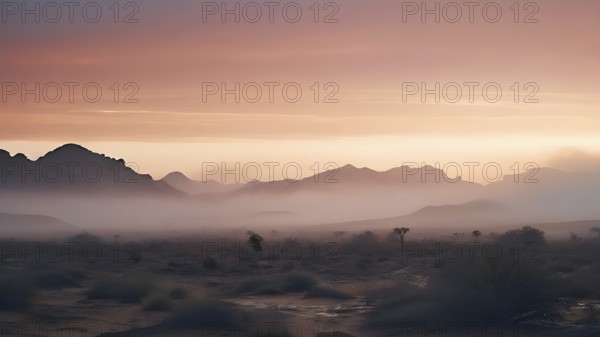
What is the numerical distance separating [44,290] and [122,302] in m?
7.09

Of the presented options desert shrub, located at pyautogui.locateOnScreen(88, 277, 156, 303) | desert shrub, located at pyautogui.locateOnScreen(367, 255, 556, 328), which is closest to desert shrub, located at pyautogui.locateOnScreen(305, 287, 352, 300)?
desert shrub, located at pyautogui.locateOnScreen(367, 255, 556, 328)

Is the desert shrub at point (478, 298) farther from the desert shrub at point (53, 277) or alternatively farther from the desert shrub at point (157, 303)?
the desert shrub at point (53, 277)

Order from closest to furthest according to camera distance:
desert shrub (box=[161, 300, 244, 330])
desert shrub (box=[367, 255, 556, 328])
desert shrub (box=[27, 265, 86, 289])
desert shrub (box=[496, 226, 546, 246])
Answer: desert shrub (box=[161, 300, 244, 330]), desert shrub (box=[367, 255, 556, 328]), desert shrub (box=[27, 265, 86, 289]), desert shrub (box=[496, 226, 546, 246])

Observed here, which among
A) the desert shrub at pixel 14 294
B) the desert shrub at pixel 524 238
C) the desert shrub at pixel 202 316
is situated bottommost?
the desert shrub at pixel 202 316

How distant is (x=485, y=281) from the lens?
40.3 m

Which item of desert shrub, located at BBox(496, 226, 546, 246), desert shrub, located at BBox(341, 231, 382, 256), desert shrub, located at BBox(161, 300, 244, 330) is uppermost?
desert shrub, located at BBox(496, 226, 546, 246)

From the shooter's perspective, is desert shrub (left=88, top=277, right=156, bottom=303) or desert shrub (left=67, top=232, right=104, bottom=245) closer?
desert shrub (left=88, top=277, right=156, bottom=303)

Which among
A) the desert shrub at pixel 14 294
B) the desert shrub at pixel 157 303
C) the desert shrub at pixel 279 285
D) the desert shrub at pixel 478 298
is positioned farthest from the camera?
the desert shrub at pixel 279 285

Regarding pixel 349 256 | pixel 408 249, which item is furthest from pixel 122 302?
pixel 408 249

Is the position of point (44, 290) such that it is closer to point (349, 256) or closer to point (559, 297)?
point (559, 297)

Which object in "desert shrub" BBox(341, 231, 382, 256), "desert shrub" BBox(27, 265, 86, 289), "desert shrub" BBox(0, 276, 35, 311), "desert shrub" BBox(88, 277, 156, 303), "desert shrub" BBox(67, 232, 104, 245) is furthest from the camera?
"desert shrub" BBox(67, 232, 104, 245)

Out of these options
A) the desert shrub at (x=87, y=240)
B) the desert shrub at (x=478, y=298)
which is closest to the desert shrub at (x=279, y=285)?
the desert shrub at (x=478, y=298)

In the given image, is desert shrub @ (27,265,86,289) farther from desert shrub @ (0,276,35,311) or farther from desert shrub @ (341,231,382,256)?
desert shrub @ (341,231,382,256)

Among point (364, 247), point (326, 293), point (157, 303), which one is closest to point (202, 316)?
point (157, 303)
